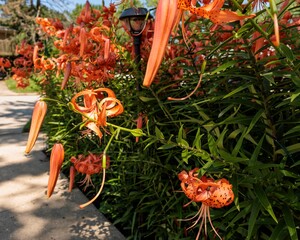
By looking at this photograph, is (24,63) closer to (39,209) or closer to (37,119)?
(39,209)

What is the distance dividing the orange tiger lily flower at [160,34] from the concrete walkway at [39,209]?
1.19 m

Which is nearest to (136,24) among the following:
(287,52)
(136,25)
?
(136,25)

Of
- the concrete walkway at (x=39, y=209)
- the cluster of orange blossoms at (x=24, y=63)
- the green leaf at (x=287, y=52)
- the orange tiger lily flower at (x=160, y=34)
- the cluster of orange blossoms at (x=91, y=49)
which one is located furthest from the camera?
the cluster of orange blossoms at (x=24, y=63)

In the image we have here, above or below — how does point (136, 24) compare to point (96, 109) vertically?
above

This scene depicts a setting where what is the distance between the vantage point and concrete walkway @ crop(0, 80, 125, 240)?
1447 mm

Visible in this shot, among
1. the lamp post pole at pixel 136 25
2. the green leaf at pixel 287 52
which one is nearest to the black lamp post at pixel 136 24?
the lamp post pole at pixel 136 25

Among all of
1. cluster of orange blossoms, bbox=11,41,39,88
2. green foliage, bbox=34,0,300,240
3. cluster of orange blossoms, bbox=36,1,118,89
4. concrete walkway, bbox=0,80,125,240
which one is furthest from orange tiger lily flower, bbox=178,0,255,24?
cluster of orange blossoms, bbox=11,41,39,88

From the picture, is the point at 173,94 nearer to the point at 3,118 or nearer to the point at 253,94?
the point at 253,94

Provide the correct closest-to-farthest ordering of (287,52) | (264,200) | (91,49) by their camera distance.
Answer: (287,52)
(264,200)
(91,49)

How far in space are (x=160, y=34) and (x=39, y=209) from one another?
1.56 meters

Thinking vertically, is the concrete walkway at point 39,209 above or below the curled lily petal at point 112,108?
below

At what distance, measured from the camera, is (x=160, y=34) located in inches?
14.6

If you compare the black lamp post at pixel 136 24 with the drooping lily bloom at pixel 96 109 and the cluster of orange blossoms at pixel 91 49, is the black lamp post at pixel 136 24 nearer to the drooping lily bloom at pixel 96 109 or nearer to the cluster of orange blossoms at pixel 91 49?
the cluster of orange blossoms at pixel 91 49

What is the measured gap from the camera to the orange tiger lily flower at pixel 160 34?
1.21ft
